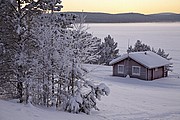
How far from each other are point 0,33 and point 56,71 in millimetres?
3812

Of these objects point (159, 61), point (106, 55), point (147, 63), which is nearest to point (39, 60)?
point (147, 63)

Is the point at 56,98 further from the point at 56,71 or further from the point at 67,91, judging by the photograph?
the point at 56,71

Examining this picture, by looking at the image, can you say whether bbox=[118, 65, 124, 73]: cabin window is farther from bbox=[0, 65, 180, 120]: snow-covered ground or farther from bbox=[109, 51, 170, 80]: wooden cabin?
bbox=[0, 65, 180, 120]: snow-covered ground

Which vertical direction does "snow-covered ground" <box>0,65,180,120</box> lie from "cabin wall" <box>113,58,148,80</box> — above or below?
below

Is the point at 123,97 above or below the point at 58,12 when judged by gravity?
below

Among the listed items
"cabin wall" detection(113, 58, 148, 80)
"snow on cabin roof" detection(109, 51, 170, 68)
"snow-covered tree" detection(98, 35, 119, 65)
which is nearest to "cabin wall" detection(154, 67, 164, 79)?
"snow on cabin roof" detection(109, 51, 170, 68)

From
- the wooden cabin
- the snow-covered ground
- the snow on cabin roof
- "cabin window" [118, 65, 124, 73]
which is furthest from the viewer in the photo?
"cabin window" [118, 65, 124, 73]

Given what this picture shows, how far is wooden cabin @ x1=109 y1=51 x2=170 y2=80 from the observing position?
3666 centimetres

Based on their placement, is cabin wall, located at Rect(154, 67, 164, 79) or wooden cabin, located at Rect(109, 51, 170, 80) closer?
wooden cabin, located at Rect(109, 51, 170, 80)

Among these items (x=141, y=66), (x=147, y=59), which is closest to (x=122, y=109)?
(x=141, y=66)

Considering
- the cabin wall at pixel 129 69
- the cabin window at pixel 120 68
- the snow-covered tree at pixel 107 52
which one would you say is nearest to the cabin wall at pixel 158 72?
the cabin wall at pixel 129 69

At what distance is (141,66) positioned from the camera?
3716 cm

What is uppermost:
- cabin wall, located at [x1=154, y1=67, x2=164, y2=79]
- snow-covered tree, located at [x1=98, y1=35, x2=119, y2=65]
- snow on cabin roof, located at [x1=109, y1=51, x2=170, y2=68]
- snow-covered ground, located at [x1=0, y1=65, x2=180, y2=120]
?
snow-covered tree, located at [x1=98, y1=35, x2=119, y2=65]

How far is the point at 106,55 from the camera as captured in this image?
65688mm
